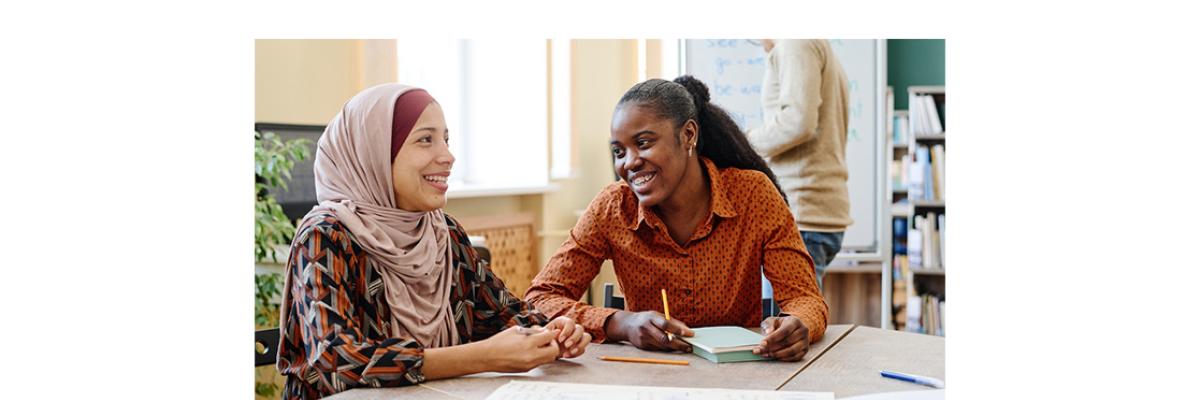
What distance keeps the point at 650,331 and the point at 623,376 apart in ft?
0.68

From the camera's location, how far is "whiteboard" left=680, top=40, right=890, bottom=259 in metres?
4.03

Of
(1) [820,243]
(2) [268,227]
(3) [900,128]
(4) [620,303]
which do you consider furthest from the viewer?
(3) [900,128]

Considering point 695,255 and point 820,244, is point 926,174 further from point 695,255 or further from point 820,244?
point 695,255

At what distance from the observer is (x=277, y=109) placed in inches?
139

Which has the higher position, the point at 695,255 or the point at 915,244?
the point at 695,255

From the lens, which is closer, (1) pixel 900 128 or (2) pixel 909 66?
(1) pixel 900 128

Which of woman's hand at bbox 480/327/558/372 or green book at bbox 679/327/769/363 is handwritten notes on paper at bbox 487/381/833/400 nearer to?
woman's hand at bbox 480/327/558/372

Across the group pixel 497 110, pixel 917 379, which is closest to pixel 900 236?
pixel 497 110

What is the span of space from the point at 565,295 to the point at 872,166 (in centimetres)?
281

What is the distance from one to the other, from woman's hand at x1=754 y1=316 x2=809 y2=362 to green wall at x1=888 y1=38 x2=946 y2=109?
4570 millimetres

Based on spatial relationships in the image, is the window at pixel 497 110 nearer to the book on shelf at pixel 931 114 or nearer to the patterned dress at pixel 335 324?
the book on shelf at pixel 931 114

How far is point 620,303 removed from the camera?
2.05 metres

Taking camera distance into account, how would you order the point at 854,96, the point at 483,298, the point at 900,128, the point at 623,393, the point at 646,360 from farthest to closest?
the point at 900,128
the point at 854,96
the point at 483,298
the point at 646,360
the point at 623,393
